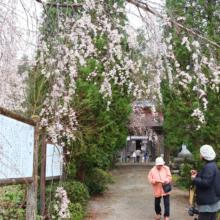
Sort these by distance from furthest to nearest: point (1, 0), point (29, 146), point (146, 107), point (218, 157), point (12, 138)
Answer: point (146, 107), point (218, 157), point (29, 146), point (12, 138), point (1, 0)

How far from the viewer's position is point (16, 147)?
2.79m

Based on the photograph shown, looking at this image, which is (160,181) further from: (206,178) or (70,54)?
(70,54)

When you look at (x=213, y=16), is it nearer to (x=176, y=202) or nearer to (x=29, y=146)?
(x=176, y=202)

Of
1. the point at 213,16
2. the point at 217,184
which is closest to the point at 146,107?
the point at 213,16

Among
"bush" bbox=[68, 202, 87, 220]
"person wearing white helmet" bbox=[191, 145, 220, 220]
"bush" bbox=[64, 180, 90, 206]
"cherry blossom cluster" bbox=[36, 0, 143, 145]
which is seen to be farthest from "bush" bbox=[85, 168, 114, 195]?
"person wearing white helmet" bbox=[191, 145, 220, 220]

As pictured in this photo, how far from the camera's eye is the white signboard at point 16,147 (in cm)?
251

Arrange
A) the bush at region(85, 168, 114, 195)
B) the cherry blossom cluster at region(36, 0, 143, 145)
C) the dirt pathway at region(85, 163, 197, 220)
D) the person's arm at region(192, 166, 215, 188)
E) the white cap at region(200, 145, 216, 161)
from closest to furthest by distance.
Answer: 1. the cherry blossom cluster at region(36, 0, 143, 145)
2. the person's arm at region(192, 166, 215, 188)
3. the white cap at region(200, 145, 216, 161)
4. the dirt pathway at region(85, 163, 197, 220)
5. the bush at region(85, 168, 114, 195)

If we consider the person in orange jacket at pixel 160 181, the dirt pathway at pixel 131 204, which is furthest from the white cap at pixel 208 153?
the dirt pathway at pixel 131 204

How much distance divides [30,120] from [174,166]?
35.6 ft

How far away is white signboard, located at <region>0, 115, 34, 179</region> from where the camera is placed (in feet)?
8.24

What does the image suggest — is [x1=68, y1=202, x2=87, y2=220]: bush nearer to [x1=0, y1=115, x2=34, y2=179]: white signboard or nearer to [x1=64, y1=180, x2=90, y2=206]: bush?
[x1=64, y1=180, x2=90, y2=206]: bush

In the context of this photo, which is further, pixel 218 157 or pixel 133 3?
pixel 218 157

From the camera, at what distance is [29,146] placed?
3100 mm

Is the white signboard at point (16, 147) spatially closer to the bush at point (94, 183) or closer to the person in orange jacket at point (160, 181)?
the person in orange jacket at point (160, 181)
